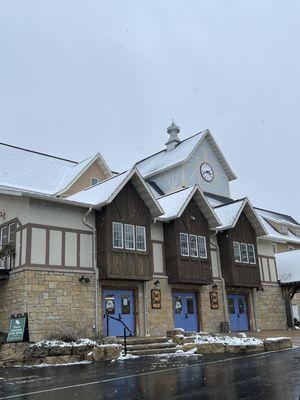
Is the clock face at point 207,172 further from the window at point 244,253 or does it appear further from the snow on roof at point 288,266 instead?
the window at point 244,253

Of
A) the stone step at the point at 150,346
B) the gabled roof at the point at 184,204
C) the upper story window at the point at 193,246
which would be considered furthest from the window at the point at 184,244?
the stone step at the point at 150,346

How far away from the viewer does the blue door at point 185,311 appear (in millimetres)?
21766

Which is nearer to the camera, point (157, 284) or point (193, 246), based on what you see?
point (157, 284)

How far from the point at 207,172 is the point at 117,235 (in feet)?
55.2

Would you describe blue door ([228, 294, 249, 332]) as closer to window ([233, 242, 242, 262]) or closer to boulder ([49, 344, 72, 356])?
window ([233, 242, 242, 262])

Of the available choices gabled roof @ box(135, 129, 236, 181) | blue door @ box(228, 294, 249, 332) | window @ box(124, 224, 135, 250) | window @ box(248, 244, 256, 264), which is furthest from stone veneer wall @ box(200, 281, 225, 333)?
gabled roof @ box(135, 129, 236, 181)

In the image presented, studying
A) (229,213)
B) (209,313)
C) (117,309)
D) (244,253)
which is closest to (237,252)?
(244,253)

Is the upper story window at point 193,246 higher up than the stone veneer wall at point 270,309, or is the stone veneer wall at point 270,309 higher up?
the upper story window at point 193,246

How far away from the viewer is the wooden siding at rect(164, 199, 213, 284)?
2139cm

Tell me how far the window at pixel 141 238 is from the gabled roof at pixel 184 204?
4.45 ft

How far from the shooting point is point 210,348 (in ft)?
49.3

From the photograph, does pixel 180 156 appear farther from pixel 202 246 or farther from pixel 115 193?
pixel 115 193

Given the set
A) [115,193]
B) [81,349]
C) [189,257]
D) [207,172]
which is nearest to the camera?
[81,349]

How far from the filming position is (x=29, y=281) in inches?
663
